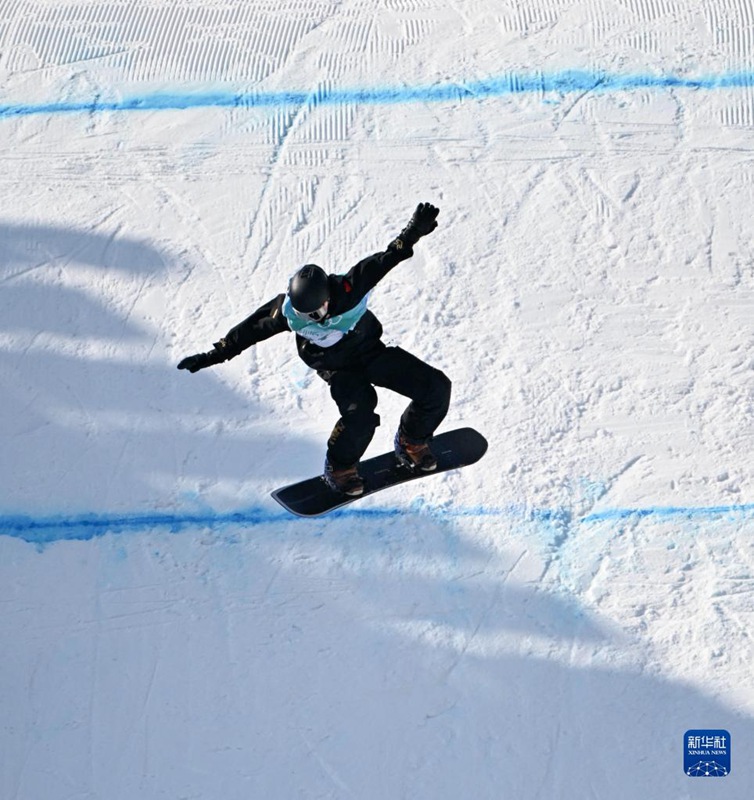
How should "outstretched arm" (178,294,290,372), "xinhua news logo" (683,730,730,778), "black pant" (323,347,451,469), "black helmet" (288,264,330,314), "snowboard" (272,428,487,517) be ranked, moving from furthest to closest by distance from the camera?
"snowboard" (272,428,487,517) < "xinhua news logo" (683,730,730,778) < "black pant" (323,347,451,469) < "outstretched arm" (178,294,290,372) < "black helmet" (288,264,330,314)

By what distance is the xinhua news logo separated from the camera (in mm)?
5078

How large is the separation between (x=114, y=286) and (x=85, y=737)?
2316mm

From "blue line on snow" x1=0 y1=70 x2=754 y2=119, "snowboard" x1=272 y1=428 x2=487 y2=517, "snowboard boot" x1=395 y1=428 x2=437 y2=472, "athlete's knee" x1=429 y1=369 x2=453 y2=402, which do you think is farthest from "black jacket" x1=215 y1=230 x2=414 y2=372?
"blue line on snow" x1=0 y1=70 x2=754 y2=119

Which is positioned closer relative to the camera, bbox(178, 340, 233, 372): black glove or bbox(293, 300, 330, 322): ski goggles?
bbox(293, 300, 330, 322): ski goggles

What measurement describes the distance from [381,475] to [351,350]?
93 centimetres

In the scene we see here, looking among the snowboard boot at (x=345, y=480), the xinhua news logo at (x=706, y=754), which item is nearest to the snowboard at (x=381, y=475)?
the snowboard boot at (x=345, y=480)

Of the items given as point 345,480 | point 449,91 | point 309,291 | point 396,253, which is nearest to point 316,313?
point 309,291

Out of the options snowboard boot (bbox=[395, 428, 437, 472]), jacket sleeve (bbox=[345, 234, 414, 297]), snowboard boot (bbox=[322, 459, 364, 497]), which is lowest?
snowboard boot (bbox=[322, 459, 364, 497])

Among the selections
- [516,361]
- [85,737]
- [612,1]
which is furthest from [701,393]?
[85,737]

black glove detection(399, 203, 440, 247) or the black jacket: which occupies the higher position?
black glove detection(399, 203, 440, 247)

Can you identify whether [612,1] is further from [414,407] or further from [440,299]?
[414,407]

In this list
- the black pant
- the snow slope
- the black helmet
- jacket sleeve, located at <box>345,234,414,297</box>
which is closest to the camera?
the black helmet

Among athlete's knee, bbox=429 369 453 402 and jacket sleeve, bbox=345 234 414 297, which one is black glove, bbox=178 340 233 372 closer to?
jacket sleeve, bbox=345 234 414 297

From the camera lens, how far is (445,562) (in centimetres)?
548
